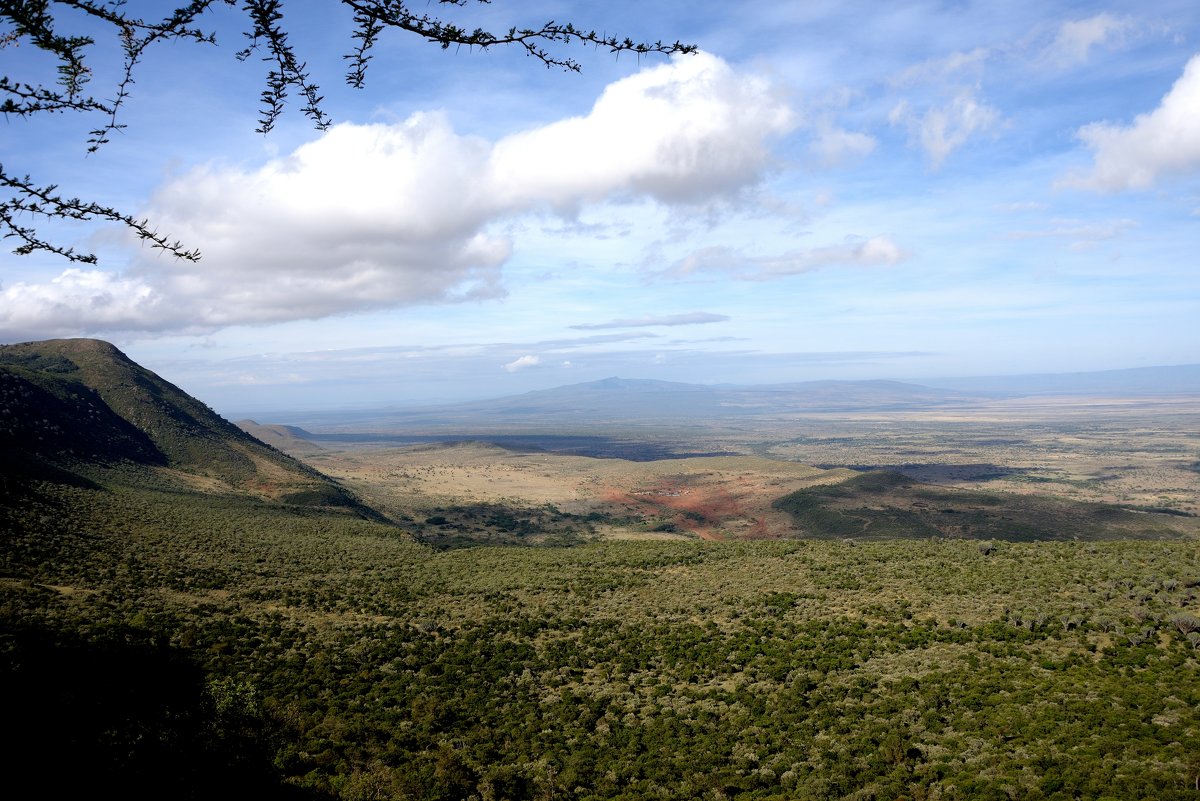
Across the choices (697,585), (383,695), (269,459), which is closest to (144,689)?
(383,695)

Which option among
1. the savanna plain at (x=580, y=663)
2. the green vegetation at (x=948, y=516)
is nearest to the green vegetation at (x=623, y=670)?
the savanna plain at (x=580, y=663)

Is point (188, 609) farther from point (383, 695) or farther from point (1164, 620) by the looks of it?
point (1164, 620)

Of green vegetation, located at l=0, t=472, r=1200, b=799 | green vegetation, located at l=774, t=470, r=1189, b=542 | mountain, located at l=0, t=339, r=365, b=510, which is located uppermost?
mountain, located at l=0, t=339, r=365, b=510

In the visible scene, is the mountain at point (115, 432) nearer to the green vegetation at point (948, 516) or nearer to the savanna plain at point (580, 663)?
the savanna plain at point (580, 663)

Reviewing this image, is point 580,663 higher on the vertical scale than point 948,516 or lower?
higher

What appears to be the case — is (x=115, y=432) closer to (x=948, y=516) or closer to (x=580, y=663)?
(x=580, y=663)

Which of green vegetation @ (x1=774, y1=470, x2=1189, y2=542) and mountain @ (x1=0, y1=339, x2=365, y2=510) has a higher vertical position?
mountain @ (x1=0, y1=339, x2=365, y2=510)

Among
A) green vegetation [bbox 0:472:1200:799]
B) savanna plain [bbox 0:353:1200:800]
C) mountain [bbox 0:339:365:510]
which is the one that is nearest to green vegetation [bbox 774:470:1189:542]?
savanna plain [bbox 0:353:1200:800]

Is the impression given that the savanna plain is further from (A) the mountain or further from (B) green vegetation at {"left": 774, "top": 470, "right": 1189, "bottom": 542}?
(B) green vegetation at {"left": 774, "top": 470, "right": 1189, "bottom": 542}

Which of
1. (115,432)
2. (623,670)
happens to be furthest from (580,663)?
(115,432)
